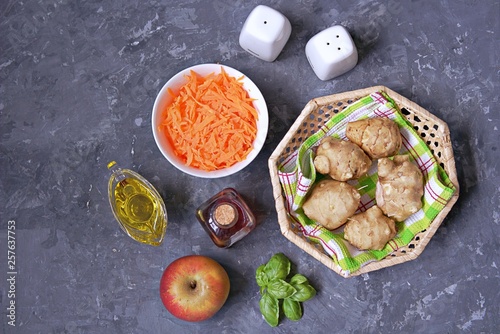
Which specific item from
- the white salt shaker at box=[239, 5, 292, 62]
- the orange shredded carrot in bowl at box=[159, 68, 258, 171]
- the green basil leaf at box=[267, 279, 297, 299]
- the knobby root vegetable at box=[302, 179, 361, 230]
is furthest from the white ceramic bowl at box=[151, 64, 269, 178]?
the green basil leaf at box=[267, 279, 297, 299]

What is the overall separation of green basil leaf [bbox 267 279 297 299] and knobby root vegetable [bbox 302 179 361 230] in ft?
0.70

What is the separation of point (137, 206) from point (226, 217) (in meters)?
0.31

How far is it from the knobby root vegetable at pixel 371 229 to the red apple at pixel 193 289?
421 mm

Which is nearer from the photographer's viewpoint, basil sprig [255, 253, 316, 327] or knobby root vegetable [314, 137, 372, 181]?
knobby root vegetable [314, 137, 372, 181]

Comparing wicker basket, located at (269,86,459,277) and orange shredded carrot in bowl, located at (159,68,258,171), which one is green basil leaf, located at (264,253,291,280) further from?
orange shredded carrot in bowl, located at (159,68,258,171)

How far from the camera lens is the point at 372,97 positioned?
179 cm

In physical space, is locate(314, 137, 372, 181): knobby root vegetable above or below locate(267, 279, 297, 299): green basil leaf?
above

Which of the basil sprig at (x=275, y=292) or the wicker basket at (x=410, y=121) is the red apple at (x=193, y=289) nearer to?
the basil sprig at (x=275, y=292)

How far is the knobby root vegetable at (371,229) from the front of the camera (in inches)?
68.5

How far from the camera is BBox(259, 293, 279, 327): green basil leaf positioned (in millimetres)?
1857

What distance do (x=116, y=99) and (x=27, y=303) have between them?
73cm

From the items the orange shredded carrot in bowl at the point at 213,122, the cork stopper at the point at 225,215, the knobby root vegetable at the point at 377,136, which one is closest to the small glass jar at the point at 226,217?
the cork stopper at the point at 225,215

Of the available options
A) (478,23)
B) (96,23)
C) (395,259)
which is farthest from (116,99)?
(478,23)

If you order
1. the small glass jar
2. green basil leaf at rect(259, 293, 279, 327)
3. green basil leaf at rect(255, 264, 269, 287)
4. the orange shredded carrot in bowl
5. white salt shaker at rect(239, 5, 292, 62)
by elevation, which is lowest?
green basil leaf at rect(259, 293, 279, 327)
